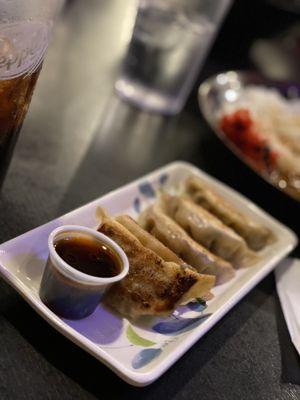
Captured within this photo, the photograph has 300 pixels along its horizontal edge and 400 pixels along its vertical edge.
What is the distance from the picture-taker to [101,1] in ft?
9.78

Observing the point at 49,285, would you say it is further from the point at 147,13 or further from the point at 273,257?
the point at 147,13

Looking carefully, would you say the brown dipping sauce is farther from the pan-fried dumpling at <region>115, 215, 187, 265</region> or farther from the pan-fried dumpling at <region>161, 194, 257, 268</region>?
the pan-fried dumpling at <region>161, 194, 257, 268</region>

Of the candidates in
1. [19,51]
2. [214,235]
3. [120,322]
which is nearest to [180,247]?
[214,235]

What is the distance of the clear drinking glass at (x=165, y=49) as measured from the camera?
6.27ft

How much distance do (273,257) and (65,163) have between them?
607mm

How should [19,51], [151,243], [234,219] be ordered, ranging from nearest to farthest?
[19,51] → [151,243] → [234,219]

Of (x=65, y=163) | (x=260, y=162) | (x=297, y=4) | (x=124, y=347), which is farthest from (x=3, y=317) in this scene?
(x=297, y=4)

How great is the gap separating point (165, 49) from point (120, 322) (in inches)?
44.4

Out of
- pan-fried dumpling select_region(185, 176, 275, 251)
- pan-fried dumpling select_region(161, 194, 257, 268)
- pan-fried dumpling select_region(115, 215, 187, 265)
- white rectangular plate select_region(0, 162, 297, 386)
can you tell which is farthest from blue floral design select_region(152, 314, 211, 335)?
pan-fried dumpling select_region(185, 176, 275, 251)

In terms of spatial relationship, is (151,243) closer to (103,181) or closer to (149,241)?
(149,241)

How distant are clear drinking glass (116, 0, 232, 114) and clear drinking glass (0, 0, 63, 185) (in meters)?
0.95

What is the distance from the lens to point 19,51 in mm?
944

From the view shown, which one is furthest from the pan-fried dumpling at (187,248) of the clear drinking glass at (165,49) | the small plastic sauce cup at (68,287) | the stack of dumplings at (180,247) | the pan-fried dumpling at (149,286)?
the clear drinking glass at (165,49)

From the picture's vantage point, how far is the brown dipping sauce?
1009mm
